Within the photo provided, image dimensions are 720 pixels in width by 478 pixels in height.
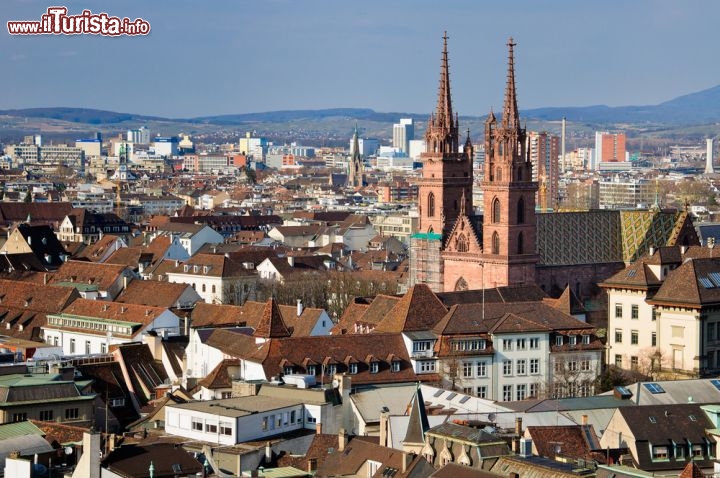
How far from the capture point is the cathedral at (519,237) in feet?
425

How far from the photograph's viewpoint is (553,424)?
7306 centimetres

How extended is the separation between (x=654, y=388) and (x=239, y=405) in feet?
58.1

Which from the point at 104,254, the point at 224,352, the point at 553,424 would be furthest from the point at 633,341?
the point at 104,254

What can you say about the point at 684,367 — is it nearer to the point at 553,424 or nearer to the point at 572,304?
the point at 572,304

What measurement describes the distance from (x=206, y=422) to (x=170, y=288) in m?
50.8

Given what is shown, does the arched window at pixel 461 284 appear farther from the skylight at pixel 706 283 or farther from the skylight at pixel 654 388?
the skylight at pixel 654 388

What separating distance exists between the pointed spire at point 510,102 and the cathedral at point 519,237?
71mm

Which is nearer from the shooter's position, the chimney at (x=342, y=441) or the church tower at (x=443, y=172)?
the chimney at (x=342, y=441)

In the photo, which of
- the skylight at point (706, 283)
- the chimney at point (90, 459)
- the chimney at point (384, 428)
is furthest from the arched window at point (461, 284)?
the chimney at point (90, 459)

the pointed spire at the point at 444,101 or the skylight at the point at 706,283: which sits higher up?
the pointed spire at the point at 444,101

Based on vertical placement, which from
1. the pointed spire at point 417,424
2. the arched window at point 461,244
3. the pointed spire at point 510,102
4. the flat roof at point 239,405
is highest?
the pointed spire at point 510,102

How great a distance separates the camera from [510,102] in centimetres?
13262

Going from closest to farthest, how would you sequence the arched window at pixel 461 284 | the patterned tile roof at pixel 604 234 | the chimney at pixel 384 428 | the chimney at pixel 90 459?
the chimney at pixel 90 459
the chimney at pixel 384 428
the arched window at pixel 461 284
the patterned tile roof at pixel 604 234

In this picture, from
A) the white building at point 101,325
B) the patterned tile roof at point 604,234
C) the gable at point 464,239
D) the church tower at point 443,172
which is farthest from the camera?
the church tower at point 443,172
